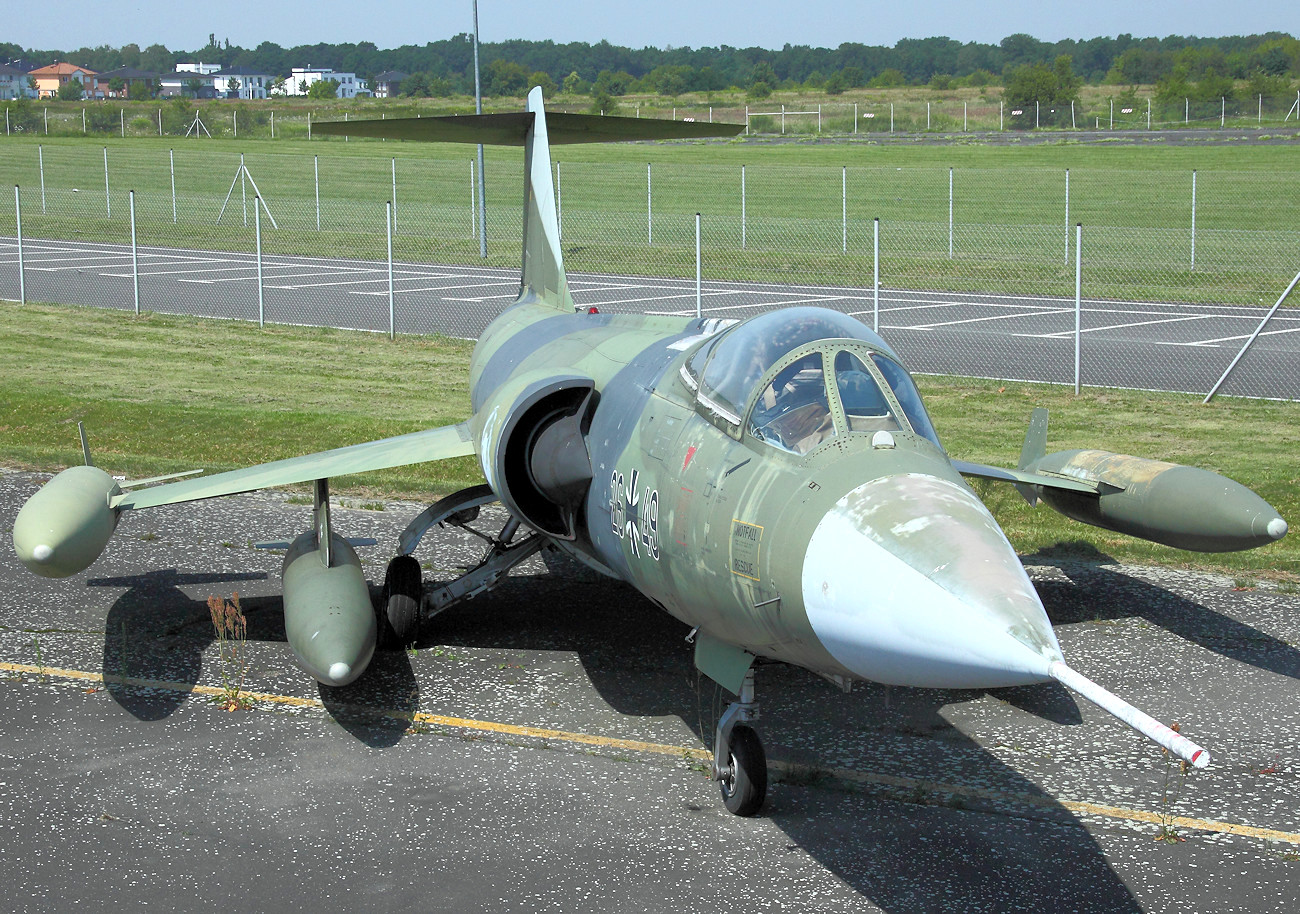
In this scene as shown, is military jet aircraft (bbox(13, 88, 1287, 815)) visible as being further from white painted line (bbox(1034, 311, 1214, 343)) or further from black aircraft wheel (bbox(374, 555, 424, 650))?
white painted line (bbox(1034, 311, 1214, 343))

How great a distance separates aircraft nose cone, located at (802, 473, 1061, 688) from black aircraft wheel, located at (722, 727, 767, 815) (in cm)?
181

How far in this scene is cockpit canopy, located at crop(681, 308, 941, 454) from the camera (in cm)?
655

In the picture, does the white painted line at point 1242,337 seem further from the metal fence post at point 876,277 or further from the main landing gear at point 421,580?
the main landing gear at point 421,580

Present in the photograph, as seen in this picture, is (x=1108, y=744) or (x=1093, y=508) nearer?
(x=1108, y=744)

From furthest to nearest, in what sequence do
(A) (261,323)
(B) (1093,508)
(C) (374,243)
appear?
(C) (374,243) → (A) (261,323) → (B) (1093,508)

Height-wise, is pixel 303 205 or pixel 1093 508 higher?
pixel 303 205

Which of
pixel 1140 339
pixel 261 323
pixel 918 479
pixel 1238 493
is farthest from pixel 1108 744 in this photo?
pixel 261 323

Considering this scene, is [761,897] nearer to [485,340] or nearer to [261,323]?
[485,340]

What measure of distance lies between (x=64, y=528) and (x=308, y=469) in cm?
193

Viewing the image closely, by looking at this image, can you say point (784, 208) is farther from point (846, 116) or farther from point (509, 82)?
point (509, 82)

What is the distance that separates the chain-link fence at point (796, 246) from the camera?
81.4ft

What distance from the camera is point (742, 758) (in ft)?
24.1

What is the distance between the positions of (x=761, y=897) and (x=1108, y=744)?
3.01 meters

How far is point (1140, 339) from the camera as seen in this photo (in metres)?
23.8
